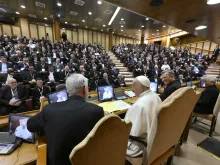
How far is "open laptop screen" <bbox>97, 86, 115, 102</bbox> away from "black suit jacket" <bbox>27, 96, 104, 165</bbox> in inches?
54.3

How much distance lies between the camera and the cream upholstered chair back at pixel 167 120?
914mm

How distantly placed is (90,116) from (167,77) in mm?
1870

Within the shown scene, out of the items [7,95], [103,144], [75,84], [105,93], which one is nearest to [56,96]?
[105,93]

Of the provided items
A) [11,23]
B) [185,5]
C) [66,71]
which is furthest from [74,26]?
[185,5]

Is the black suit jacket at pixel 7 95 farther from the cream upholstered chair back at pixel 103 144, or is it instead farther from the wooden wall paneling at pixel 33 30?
the wooden wall paneling at pixel 33 30

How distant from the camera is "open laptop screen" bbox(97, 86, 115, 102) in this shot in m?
2.28

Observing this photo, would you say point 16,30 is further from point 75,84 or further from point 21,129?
point 75,84

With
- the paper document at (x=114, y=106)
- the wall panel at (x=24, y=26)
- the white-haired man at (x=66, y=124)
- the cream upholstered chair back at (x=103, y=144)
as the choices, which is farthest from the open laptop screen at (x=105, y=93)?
the wall panel at (x=24, y=26)

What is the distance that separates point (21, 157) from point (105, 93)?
1489 millimetres

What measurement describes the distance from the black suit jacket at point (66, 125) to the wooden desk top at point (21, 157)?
0.30 metres

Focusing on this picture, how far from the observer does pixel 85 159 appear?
1.99ft

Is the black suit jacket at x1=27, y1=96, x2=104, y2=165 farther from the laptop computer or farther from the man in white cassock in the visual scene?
the laptop computer

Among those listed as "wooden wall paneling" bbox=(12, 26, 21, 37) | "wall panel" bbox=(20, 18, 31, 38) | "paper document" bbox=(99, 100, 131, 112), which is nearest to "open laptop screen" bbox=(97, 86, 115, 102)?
"paper document" bbox=(99, 100, 131, 112)

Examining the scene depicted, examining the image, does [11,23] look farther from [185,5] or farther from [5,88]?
[185,5]
